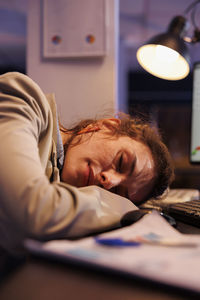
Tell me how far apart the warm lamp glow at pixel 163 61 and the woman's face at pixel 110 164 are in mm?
602

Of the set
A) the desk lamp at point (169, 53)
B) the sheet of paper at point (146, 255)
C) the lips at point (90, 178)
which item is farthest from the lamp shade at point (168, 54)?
the sheet of paper at point (146, 255)

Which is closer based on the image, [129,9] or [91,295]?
[91,295]

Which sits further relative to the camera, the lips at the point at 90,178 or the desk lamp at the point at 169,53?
the desk lamp at the point at 169,53

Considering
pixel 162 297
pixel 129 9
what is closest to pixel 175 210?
pixel 162 297

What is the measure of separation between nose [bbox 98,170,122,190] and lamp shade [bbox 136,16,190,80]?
65 cm

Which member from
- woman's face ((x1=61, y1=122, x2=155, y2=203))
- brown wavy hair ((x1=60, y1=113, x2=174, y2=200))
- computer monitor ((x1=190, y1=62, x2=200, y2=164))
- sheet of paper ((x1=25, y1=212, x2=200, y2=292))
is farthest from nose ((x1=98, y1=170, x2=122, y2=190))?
computer monitor ((x1=190, y1=62, x2=200, y2=164))

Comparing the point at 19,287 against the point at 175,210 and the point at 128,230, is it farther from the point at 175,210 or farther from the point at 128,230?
the point at 175,210

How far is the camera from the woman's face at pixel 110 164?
27.0 inches

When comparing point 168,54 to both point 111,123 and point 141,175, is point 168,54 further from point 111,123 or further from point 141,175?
point 141,175

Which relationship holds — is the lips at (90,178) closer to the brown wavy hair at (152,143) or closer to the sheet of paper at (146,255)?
the brown wavy hair at (152,143)

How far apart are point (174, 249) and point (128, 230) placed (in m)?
0.08

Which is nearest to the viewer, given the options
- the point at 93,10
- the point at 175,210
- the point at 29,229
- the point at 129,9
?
the point at 29,229

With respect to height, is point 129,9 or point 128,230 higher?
point 129,9

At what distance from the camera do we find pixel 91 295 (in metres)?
0.26
